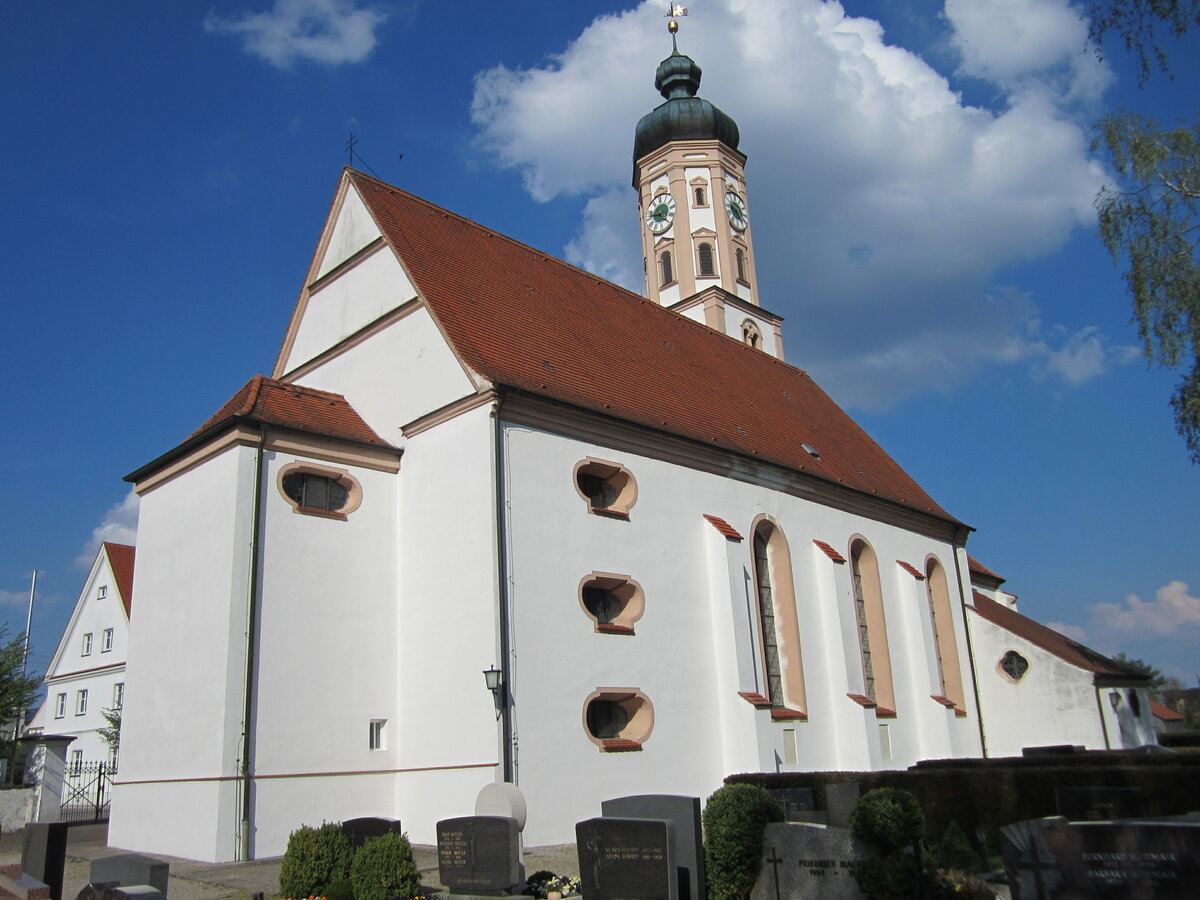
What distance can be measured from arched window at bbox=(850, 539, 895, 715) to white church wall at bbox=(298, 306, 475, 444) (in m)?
10.6

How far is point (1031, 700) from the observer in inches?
1003

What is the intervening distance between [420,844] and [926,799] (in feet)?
24.8

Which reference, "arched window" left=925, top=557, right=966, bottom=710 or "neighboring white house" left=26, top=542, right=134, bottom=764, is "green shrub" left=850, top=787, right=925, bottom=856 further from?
"neighboring white house" left=26, top=542, right=134, bottom=764

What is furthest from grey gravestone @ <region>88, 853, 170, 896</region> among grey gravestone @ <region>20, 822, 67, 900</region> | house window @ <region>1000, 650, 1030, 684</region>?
house window @ <region>1000, 650, 1030, 684</region>

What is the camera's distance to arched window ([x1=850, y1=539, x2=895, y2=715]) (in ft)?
72.7

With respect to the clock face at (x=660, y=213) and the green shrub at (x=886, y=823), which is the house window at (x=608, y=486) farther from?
the clock face at (x=660, y=213)

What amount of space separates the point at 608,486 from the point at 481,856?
321 inches

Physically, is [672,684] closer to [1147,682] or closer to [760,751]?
[760,751]

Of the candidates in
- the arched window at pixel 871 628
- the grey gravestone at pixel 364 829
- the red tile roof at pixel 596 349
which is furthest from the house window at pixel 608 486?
the arched window at pixel 871 628

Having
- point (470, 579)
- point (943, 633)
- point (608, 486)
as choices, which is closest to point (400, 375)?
point (608, 486)

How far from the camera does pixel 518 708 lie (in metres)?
14.4

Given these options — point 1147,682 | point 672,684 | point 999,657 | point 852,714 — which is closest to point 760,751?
point 672,684

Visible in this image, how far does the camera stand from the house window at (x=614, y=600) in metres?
16.4

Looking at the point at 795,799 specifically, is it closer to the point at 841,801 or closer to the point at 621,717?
the point at 841,801
